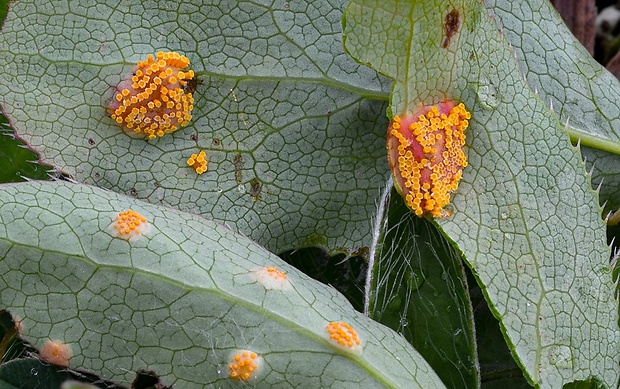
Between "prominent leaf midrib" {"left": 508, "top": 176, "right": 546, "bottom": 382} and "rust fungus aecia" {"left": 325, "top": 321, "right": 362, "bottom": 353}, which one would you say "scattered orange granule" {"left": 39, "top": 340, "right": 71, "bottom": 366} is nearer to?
"rust fungus aecia" {"left": 325, "top": 321, "right": 362, "bottom": 353}

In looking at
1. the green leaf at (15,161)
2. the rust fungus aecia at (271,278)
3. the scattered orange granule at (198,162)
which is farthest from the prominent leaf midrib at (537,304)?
the green leaf at (15,161)

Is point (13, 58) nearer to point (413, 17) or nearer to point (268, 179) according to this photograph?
point (268, 179)

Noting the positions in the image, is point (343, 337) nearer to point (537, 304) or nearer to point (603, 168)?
point (537, 304)

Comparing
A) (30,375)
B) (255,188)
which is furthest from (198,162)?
(30,375)

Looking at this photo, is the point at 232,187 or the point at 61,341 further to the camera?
the point at 232,187

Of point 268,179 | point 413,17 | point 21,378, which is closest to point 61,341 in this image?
point 21,378

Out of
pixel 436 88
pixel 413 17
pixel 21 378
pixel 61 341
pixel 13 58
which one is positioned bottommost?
pixel 21 378
